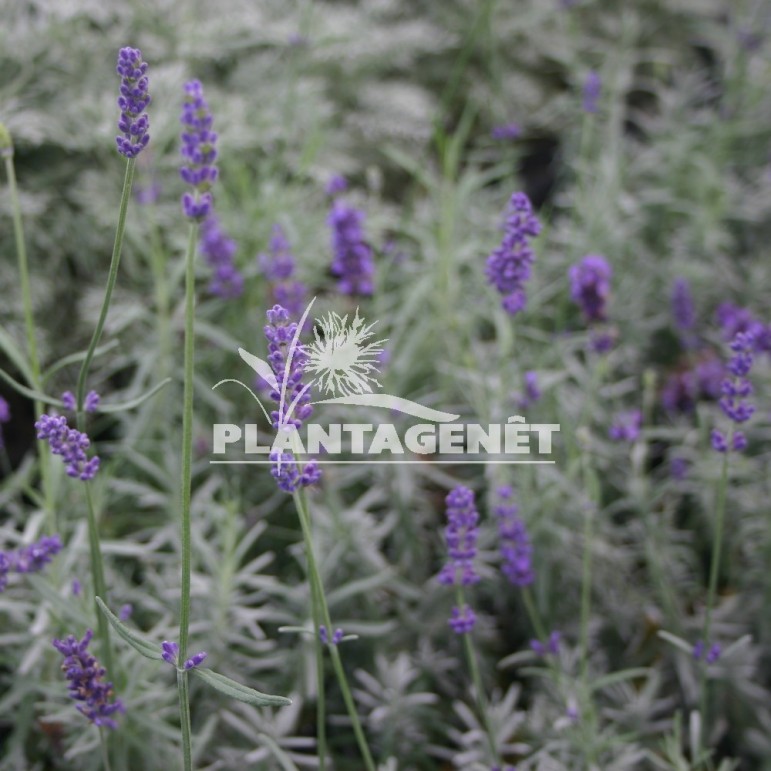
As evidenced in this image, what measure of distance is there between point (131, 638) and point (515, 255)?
98 centimetres

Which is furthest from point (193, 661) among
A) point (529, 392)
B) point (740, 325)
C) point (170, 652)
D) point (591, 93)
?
point (591, 93)

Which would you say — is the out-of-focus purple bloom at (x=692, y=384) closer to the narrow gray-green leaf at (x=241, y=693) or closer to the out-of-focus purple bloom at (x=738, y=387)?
the out-of-focus purple bloom at (x=738, y=387)

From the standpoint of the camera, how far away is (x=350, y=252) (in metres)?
2.14

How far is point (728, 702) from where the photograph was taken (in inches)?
83.9

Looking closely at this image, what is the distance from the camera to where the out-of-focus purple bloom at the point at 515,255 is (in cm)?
164

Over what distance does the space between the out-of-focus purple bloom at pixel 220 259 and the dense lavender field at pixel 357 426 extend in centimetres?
1

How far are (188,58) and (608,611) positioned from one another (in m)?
2.43

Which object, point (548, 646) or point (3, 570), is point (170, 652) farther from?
point (548, 646)

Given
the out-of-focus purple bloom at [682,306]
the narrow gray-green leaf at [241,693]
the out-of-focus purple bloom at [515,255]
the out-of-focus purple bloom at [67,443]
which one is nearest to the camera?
the narrow gray-green leaf at [241,693]

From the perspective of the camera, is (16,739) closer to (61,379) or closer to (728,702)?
(61,379)

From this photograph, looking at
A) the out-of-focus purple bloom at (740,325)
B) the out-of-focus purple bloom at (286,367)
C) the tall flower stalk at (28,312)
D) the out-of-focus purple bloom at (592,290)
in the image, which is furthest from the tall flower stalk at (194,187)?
the out-of-focus purple bloom at (740,325)

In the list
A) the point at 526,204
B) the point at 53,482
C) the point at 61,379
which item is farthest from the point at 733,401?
the point at 61,379

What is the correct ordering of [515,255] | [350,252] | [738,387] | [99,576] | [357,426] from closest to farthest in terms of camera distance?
[99,576] < [738,387] < [515,255] < [350,252] < [357,426]

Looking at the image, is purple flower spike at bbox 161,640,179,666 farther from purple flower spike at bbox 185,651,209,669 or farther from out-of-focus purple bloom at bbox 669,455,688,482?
out-of-focus purple bloom at bbox 669,455,688,482
